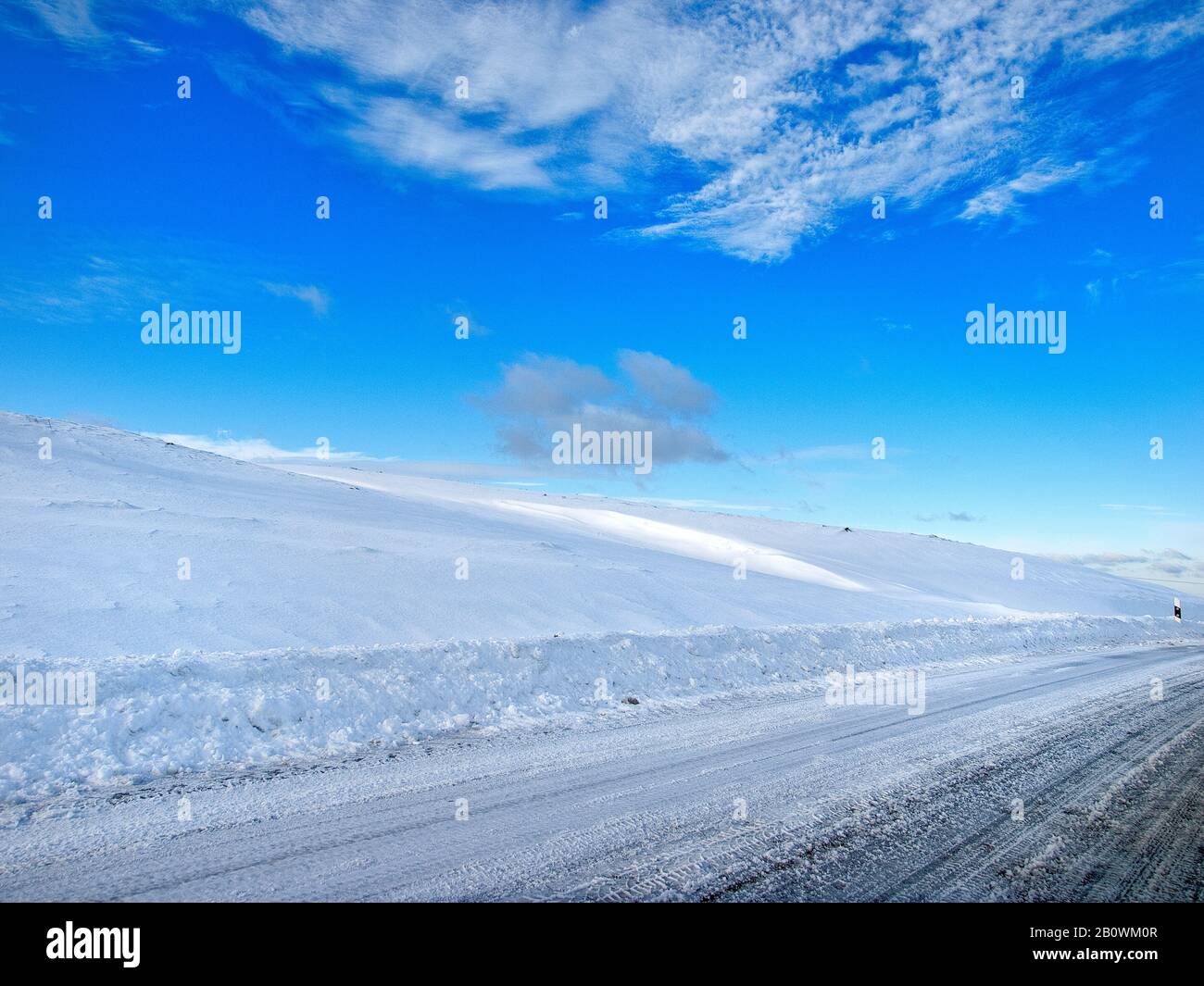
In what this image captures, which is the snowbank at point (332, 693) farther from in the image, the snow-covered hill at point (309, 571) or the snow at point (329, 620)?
the snow-covered hill at point (309, 571)

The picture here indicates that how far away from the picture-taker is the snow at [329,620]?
8.20 metres

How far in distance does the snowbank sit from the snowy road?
0.80 m

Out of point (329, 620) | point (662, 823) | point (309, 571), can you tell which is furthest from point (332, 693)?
point (309, 571)

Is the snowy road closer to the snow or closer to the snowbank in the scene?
the snowbank

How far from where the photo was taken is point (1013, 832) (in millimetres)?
5332

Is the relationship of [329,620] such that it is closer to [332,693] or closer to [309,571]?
[309,571]

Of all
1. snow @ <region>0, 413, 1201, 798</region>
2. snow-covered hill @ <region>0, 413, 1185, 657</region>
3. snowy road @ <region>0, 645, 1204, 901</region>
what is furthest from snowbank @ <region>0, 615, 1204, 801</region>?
snow-covered hill @ <region>0, 413, 1185, 657</region>

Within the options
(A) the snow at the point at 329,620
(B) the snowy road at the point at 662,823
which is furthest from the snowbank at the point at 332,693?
(B) the snowy road at the point at 662,823

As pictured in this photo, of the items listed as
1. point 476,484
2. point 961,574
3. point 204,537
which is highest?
point 476,484
